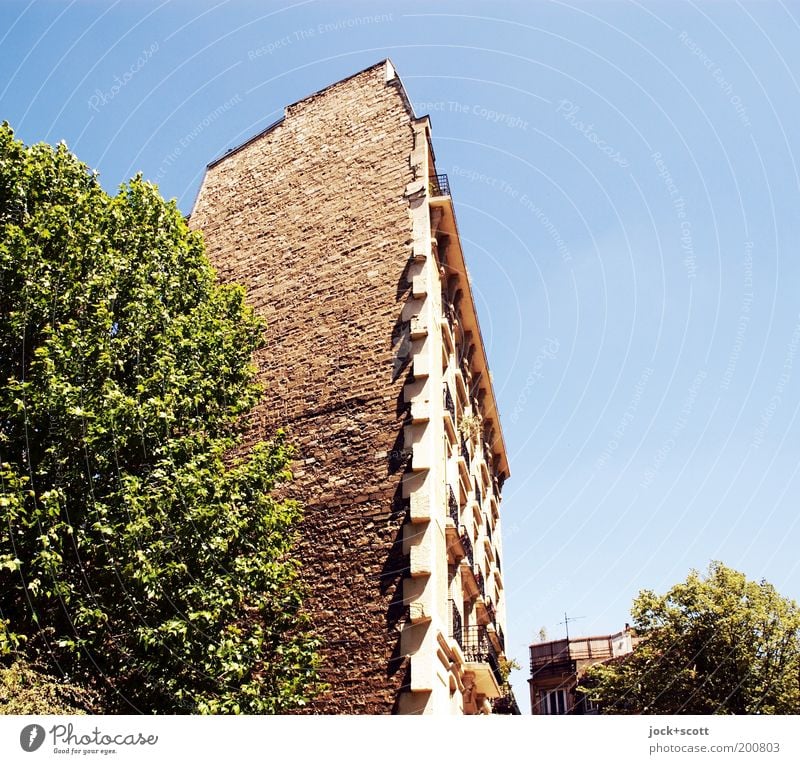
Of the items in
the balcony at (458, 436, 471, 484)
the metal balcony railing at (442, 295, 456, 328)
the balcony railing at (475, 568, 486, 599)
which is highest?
the metal balcony railing at (442, 295, 456, 328)

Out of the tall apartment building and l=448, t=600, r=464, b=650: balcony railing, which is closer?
the tall apartment building

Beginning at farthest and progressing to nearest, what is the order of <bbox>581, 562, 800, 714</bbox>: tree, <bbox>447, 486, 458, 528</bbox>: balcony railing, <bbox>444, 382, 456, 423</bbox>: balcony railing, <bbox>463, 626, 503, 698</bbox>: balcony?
1. <bbox>581, 562, 800, 714</bbox>: tree
2. <bbox>444, 382, 456, 423</bbox>: balcony railing
3. <bbox>447, 486, 458, 528</bbox>: balcony railing
4. <bbox>463, 626, 503, 698</bbox>: balcony

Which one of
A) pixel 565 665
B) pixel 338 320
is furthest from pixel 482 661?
pixel 565 665

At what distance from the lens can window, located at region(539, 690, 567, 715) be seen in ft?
174

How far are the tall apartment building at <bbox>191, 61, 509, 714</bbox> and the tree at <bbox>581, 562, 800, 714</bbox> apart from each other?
8.38m

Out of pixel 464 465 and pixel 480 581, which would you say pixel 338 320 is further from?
pixel 480 581

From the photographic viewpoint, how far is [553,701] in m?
54.2

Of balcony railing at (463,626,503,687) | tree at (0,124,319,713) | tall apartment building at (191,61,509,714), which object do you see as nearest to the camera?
tree at (0,124,319,713)

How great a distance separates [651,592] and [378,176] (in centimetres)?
2042

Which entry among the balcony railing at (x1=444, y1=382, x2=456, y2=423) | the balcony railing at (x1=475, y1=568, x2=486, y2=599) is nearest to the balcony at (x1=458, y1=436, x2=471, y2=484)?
the balcony railing at (x1=444, y1=382, x2=456, y2=423)

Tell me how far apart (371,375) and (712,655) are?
1902 centimetres

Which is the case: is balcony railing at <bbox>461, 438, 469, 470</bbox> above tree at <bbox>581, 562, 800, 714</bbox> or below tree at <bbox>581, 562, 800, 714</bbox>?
above

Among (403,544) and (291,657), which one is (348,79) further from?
(291,657)

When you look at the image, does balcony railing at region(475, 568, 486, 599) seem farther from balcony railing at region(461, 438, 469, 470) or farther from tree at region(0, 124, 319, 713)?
tree at region(0, 124, 319, 713)
